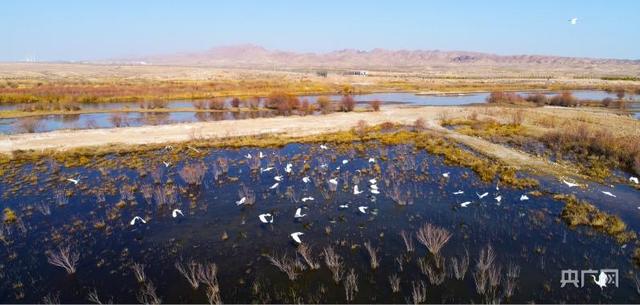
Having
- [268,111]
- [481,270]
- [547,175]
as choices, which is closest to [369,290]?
[481,270]

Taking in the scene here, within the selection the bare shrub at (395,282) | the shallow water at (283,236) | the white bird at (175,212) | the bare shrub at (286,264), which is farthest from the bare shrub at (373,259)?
the white bird at (175,212)

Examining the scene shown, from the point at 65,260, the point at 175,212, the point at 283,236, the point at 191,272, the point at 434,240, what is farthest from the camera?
the point at 175,212

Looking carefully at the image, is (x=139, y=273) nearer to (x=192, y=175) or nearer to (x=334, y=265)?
(x=334, y=265)

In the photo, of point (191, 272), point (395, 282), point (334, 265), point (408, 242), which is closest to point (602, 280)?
point (408, 242)

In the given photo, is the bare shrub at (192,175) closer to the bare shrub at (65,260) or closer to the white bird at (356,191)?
the bare shrub at (65,260)

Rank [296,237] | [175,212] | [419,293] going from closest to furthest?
1. [419,293]
2. [296,237]
3. [175,212]

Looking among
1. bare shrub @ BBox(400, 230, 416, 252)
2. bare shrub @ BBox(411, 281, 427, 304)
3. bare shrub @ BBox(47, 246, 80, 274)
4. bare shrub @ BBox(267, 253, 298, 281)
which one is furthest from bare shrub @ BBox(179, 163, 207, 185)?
bare shrub @ BBox(411, 281, 427, 304)

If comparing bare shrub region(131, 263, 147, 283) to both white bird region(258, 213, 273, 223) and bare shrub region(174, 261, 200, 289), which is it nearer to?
bare shrub region(174, 261, 200, 289)
